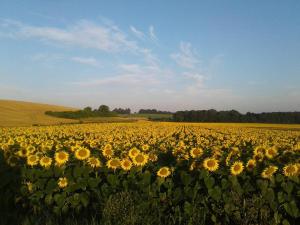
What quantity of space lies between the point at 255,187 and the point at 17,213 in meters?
4.68

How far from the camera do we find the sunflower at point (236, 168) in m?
7.00

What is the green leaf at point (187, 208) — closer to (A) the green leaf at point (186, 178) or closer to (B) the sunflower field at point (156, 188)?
(B) the sunflower field at point (156, 188)

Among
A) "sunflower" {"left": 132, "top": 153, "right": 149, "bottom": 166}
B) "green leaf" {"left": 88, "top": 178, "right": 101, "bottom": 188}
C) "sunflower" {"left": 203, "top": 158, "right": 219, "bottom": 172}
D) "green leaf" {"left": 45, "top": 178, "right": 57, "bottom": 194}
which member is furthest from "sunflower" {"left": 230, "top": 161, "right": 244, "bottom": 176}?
"green leaf" {"left": 45, "top": 178, "right": 57, "bottom": 194}

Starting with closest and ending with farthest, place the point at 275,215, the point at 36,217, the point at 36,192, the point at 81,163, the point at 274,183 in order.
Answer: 1. the point at 275,215
2. the point at 274,183
3. the point at 36,217
4. the point at 36,192
5. the point at 81,163

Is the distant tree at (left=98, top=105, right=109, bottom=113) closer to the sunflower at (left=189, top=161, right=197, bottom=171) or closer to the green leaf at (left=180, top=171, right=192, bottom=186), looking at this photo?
the sunflower at (left=189, top=161, right=197, bottom=171)

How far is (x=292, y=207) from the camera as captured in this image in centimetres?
618

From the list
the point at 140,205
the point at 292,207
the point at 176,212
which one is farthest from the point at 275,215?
the point at 140,205

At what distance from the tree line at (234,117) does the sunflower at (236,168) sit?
220 feet

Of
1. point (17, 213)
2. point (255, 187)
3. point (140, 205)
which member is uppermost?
point (255, 187)

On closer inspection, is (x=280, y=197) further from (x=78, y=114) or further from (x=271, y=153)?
(x=78, y=114)

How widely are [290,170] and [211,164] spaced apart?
1.40 metres

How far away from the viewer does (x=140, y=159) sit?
8.06 meters

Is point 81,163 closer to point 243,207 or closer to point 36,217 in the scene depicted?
point 36,217

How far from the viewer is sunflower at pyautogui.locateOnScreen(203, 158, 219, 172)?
7.29 m
